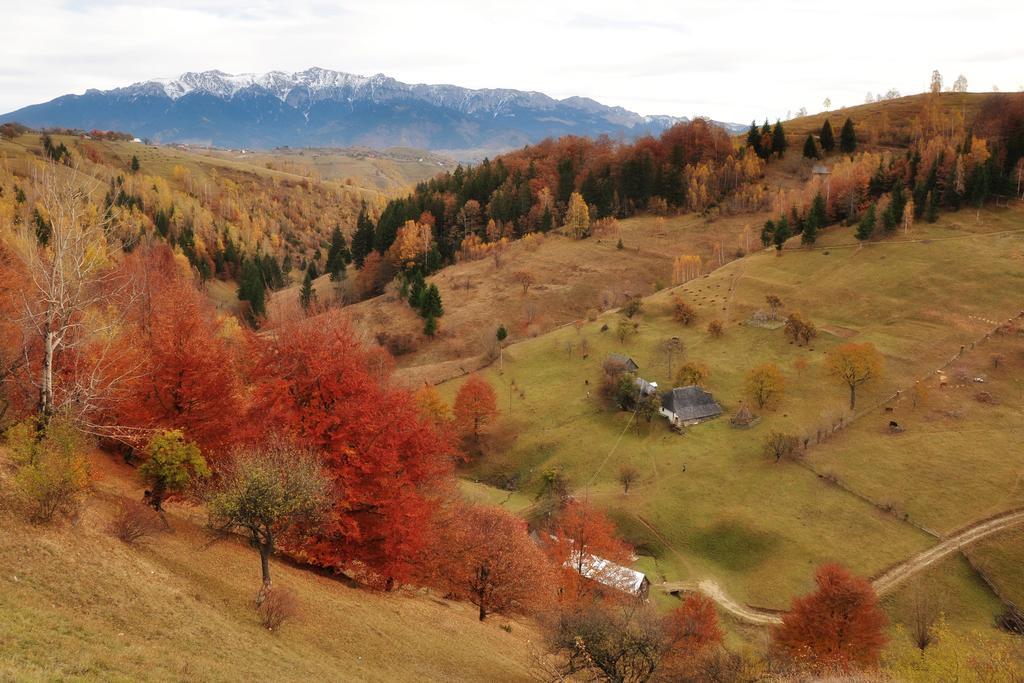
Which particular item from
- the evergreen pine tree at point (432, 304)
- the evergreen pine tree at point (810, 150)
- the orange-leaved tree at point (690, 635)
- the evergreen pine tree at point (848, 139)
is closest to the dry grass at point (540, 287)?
the evergreen pine tree at point (432, 304)

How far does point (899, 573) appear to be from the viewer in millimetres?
47562

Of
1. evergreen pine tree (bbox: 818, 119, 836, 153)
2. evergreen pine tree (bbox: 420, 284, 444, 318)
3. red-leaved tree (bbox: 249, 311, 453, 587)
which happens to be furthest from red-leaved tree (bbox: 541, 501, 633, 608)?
evergreen pine tree (bbox: 818, 119, 836, 153)

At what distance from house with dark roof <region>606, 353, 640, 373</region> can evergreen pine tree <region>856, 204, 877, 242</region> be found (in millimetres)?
54146

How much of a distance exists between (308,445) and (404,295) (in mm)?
90744

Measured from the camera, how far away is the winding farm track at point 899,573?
46.8 meters

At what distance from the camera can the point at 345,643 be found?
82.5 feet

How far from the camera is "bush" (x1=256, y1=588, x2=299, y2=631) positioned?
2391cm

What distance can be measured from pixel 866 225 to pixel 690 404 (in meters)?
58.4

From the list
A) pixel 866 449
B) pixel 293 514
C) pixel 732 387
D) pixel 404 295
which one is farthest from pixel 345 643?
pixel 404 295

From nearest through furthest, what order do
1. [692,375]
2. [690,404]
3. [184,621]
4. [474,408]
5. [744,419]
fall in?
[184,621] → [744,419] → [690,404] → [474,408] → [692,375]

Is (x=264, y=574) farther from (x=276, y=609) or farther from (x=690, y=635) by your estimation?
(x=690, y=635)

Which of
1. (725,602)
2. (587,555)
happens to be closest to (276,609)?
(587,555)

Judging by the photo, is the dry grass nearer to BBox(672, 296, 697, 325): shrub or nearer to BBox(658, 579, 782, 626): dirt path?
BBox(672, 296, 697, 325): shrub

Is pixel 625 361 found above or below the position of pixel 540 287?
below
